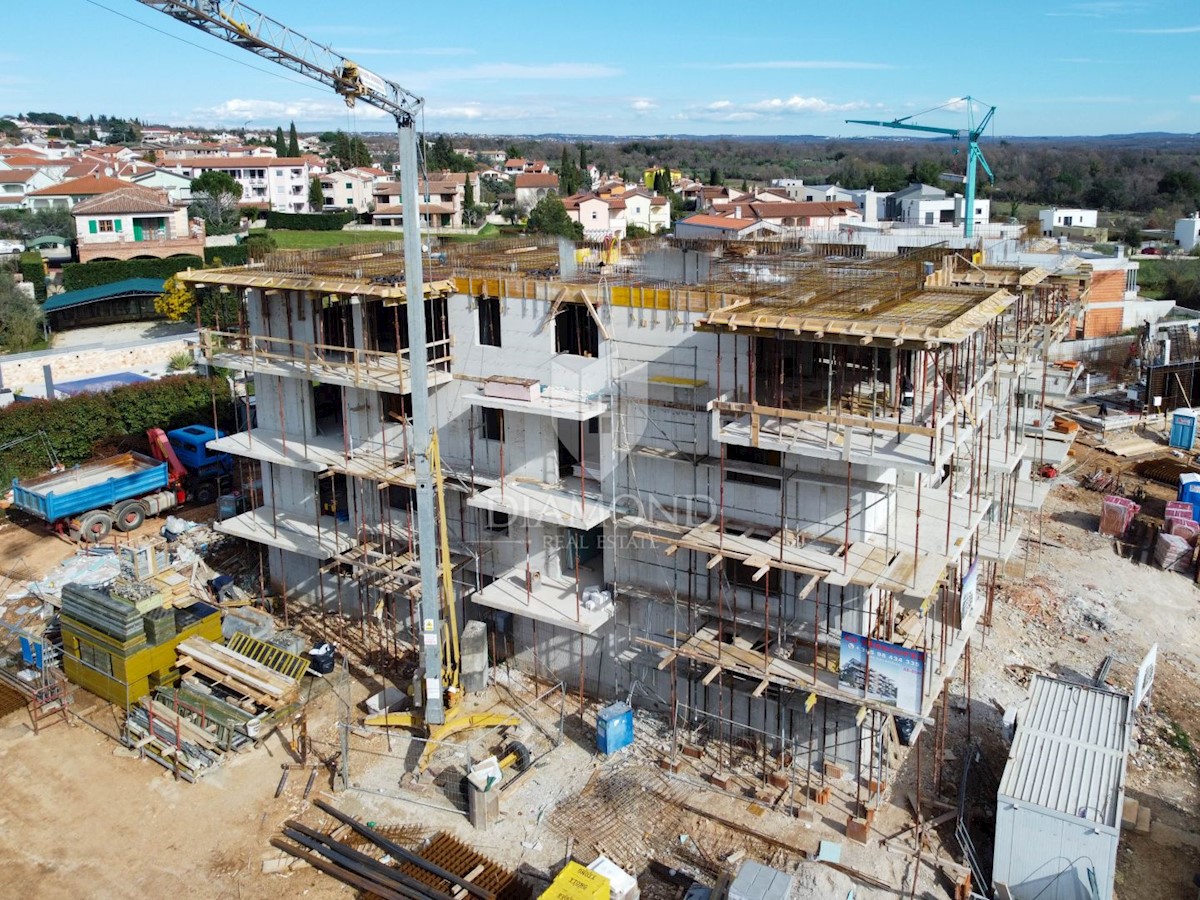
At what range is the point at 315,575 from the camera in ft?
79.3

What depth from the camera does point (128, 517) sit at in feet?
94.1

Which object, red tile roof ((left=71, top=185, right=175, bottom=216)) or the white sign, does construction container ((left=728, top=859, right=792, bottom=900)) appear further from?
red tile roof ((left=71, top=185, right=175, bottom=216))

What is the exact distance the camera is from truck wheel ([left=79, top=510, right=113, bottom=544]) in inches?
1094

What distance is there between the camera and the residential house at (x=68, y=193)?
8044cm

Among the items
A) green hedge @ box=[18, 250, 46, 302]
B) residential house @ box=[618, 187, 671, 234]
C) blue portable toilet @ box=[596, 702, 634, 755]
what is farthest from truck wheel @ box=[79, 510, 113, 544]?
residential house @ box=[618, 187, 671, 234]

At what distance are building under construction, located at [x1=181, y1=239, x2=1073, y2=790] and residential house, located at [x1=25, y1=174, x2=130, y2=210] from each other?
223 feet

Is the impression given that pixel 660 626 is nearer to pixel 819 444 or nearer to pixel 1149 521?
pixel 819 444

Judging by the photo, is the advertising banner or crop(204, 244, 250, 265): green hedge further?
crop(204, 244, 250, 265): green hedge

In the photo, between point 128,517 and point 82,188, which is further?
point 82,188

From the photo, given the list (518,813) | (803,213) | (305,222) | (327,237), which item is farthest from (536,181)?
(518,813)

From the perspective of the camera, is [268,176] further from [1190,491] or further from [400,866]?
[400,866]

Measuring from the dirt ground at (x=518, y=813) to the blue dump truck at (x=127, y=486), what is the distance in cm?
950

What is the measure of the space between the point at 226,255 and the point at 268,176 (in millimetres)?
41921

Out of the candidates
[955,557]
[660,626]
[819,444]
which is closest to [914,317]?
[819,444]
